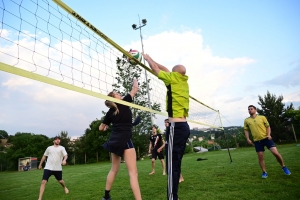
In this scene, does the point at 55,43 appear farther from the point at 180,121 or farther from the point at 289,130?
the point at 289,130

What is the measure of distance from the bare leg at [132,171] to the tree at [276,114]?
29120 mm

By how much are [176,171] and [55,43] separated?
2624 mm

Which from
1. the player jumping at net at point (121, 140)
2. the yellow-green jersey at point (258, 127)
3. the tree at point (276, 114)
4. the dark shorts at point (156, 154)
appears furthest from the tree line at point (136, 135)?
the player jumping at net at point (121, 140)

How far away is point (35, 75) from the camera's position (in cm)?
209

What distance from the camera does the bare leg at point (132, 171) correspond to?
9.65 ft

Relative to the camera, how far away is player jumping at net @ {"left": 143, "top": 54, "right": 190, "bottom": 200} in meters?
2.62

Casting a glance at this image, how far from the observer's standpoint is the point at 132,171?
10.2ft

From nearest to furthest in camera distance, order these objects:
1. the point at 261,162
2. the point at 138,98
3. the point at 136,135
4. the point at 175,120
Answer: the point at 175,120 → the point at 261,162 → the point at 138,98 → the point at 136,135

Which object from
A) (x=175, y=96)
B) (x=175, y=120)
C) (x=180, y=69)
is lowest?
(x=175, y=120)

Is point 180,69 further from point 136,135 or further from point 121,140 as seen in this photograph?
point 136,135

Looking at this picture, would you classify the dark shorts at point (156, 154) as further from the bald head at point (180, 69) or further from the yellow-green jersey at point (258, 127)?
the bald head at point (180, 69)

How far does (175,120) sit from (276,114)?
30507mm

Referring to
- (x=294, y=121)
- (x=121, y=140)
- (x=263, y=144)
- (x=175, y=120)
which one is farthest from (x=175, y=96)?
(x=294, y=121)

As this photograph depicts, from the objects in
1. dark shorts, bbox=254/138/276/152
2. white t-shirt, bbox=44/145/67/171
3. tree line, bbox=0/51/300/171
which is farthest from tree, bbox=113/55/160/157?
dark shorts, bbox=254/138/276/152
